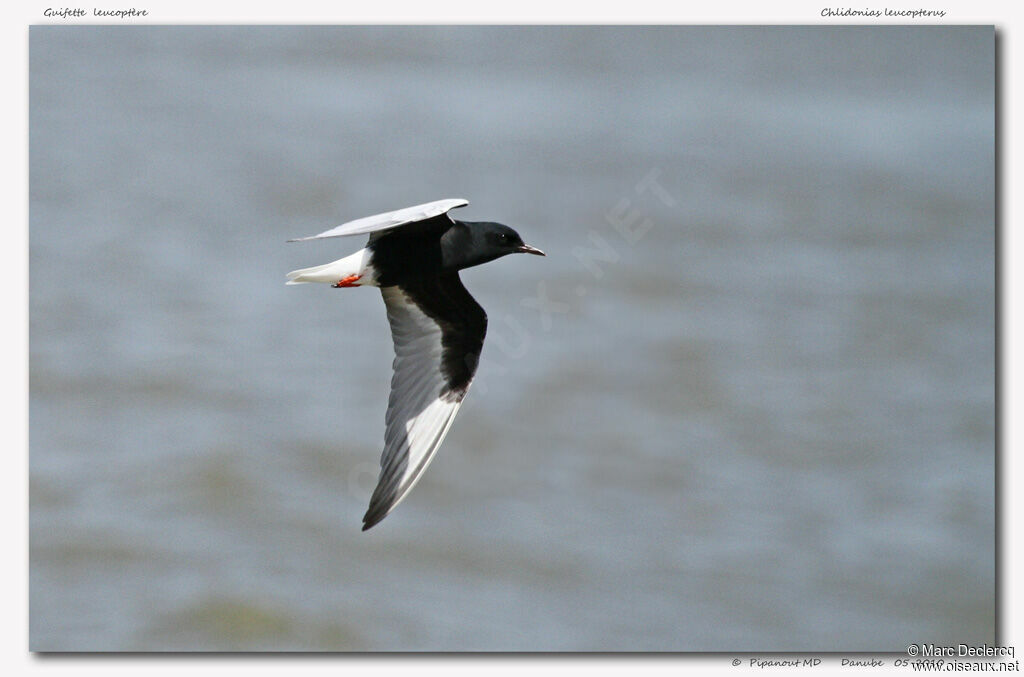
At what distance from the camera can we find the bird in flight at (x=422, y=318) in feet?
11.4

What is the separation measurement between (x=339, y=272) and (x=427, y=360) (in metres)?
0.40

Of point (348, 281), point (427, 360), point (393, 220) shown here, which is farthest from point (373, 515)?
point (393, 220)

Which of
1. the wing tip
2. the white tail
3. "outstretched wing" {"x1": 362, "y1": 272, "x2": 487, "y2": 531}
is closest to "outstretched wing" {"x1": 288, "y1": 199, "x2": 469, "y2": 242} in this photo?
the white tail

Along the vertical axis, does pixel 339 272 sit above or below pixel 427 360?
above

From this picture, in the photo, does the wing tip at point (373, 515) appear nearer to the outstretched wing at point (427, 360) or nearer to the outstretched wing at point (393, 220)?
the outstretched wing at point (427, 360)

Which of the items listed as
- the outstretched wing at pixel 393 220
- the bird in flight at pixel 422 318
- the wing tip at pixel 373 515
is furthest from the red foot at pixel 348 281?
the wing tip at pixel 373 515

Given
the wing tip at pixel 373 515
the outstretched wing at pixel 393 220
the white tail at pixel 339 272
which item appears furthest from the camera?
the wing tip at pixel 373 515

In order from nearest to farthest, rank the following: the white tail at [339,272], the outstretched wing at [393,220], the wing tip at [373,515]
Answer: the outstretched wing at [393,220], the white tail at [339,272], the wing tip at [373,515]

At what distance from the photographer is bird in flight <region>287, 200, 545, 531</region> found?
136 inches

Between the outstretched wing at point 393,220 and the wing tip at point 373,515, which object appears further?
the wing tip at point 373,515

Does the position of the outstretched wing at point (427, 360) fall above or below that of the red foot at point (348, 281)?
below

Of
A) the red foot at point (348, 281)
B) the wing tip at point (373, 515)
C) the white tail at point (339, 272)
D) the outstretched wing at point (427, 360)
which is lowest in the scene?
the wing tip at point (373, 515)

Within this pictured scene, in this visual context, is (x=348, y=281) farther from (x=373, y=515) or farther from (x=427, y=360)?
(x=373, y=515)

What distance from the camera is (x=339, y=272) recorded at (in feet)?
11.1
